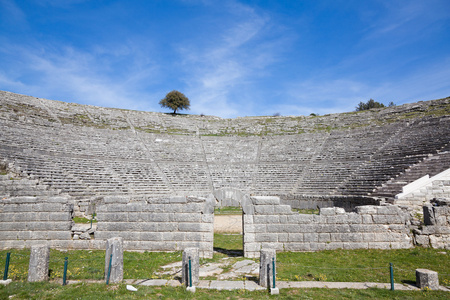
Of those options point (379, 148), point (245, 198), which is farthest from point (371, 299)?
point (379, 148)

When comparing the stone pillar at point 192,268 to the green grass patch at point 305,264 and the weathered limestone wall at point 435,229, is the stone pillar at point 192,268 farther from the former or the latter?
the weathered limestone wall at point 435,229

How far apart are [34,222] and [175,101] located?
46.8m

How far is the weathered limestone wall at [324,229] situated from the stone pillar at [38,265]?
611cm

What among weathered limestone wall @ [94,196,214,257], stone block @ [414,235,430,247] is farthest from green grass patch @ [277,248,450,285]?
weathered limestone wall @ [94,196,214,257]

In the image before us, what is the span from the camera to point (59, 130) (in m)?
29.2

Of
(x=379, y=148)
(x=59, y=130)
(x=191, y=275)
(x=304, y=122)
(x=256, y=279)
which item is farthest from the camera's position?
(x=304, y=122)

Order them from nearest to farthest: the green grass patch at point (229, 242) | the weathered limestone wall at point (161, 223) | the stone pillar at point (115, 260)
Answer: the stone pillar at point (115, 260), the weathered limestone wall at point (161, 223), the green grass patch at point (229, 242)

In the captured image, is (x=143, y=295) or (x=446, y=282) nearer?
(x=143, y=295)

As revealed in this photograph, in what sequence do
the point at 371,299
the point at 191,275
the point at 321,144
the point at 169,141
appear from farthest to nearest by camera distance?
the point at 169,141 → the point at 321,144 → the point at 191,275 → the point at 371,299

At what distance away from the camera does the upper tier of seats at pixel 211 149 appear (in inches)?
877

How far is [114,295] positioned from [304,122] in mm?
37835

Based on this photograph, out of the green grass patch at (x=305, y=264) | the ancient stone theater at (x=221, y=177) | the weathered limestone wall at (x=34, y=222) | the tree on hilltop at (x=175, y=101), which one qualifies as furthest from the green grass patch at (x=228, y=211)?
the tree on hilltop at (x=175, y=101)

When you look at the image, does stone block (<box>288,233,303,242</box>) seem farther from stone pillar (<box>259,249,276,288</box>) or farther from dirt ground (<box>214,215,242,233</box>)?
dirt ground (<box>214,215,242,233</box>)

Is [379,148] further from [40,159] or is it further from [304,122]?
[40,159]
